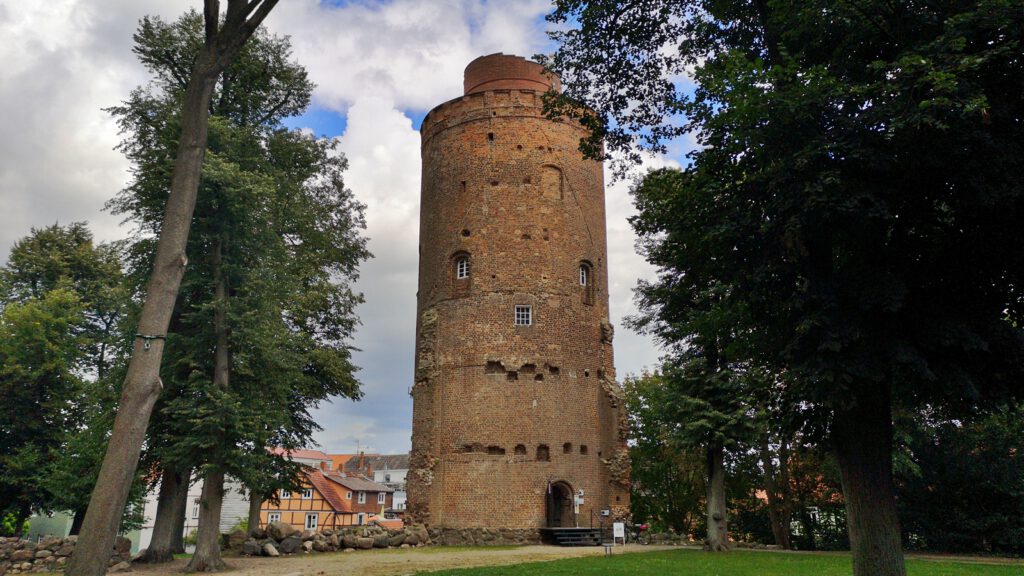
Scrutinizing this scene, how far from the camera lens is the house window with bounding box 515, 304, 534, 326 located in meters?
26.4

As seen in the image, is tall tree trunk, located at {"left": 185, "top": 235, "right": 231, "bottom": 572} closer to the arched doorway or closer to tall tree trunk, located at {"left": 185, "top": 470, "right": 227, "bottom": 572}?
tall tree trunk, located at {"left": 185, "top": 470, "right": 227, "bottom": 572}

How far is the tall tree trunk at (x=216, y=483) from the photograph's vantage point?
16.2 m

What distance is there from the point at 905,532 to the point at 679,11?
19090 mm

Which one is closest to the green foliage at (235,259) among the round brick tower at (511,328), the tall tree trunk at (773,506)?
the round brick tower at (511,328)

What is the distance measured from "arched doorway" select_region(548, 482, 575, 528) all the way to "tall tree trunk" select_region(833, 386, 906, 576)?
16.6 m

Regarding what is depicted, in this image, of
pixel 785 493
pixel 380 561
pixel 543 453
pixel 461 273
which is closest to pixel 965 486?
pixel 785 493

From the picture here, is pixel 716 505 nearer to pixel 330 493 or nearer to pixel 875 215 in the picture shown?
pixel 875 215

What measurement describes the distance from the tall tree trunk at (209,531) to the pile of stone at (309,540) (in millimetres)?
3527

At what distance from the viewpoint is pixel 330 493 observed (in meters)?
50.7

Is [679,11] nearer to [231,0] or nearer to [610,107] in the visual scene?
[610,107]

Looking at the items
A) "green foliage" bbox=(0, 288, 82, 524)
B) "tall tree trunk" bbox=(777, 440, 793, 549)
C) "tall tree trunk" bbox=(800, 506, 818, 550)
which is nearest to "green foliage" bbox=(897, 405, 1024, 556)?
"tall tree trunk" bbox=(800, 506, 818, 550)

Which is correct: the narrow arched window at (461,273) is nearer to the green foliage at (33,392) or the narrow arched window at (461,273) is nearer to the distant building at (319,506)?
the green foliage at (33,392)

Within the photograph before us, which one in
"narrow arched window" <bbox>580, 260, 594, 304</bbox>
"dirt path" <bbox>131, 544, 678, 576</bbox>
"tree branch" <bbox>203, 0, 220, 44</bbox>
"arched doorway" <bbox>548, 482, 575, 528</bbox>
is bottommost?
"dirt path" <bbox>131, 544, 678, 576</bbox>

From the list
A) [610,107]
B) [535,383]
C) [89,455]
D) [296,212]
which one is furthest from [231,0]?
[535,383]
